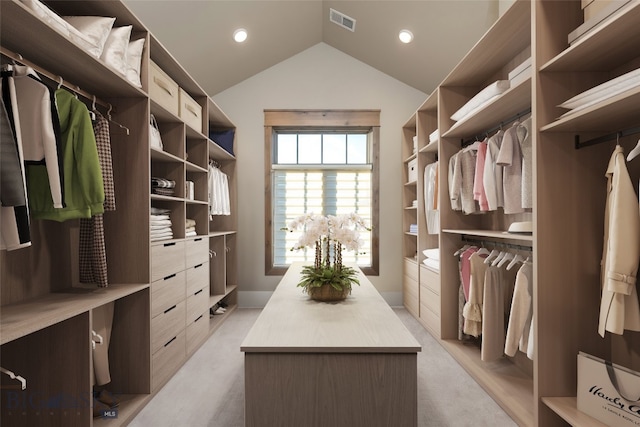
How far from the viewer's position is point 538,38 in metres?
1.82

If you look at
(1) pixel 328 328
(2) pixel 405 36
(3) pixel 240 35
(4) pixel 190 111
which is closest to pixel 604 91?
(1) pixel 328 328

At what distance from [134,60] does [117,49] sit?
0.21 meters

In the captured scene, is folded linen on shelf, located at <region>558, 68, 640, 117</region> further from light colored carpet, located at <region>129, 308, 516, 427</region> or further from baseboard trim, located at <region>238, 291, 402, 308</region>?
baseboard trim, located at <region>238, 291, 402, 308</region>

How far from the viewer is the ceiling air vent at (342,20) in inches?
151

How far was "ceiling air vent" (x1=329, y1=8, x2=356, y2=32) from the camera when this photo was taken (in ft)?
12.6

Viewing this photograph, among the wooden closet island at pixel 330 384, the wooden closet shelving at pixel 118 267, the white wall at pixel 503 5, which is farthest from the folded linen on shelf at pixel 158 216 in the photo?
the white wall at pixel 503 5

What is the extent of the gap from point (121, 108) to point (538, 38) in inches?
91.5

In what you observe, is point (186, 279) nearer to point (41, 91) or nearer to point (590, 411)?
point (41, 91)

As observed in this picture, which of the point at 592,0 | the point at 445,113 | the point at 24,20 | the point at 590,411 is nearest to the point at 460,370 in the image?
the point at 590,411

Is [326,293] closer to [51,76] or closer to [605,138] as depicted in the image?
[605,138]

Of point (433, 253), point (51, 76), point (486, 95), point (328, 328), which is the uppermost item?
point (486, 95)

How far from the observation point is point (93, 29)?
185 cm

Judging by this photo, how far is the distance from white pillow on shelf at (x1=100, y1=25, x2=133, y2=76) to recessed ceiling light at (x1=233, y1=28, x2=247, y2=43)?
167 cm
